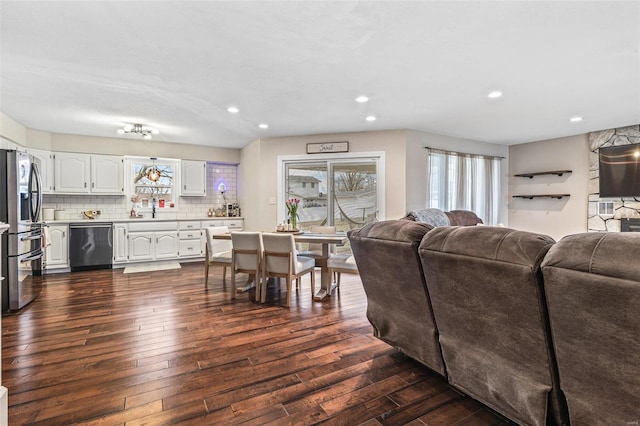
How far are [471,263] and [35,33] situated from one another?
3.30 meters

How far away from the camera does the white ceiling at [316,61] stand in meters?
2.08

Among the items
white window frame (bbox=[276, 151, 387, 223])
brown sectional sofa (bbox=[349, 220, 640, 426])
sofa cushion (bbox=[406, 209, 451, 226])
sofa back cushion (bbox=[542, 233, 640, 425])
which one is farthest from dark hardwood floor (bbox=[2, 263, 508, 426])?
white window frame (bbox=[276, 151, 387, 223])

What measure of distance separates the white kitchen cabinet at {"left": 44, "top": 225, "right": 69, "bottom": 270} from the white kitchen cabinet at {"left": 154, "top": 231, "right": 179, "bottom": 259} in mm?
1326

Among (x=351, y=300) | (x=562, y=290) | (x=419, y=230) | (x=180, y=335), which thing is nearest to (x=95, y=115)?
(x=180, y=335)

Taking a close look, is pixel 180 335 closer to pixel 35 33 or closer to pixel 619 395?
pixel 35 33

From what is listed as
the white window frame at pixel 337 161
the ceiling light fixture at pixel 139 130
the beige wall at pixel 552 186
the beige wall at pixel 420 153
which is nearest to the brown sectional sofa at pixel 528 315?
the white window frame at pixel 337 161

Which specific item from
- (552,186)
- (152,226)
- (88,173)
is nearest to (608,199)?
(552,186)

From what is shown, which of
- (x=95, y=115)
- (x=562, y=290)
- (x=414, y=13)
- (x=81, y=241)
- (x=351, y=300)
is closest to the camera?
(x=562, y=290)

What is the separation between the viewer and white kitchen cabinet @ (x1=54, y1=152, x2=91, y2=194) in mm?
5402

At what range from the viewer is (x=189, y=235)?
6129 mm

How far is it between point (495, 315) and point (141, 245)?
19.4ft

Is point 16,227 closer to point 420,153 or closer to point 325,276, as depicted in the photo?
point 325,276

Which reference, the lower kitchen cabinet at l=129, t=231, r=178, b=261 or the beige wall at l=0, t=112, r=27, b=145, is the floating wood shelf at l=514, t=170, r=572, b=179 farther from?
the beige wall at l=0, t=112, r=27, b=145

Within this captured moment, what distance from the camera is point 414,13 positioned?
2.08 metres
